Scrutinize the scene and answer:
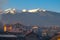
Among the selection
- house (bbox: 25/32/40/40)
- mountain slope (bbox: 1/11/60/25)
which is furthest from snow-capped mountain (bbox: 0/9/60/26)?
house (bbox: 25/32/40/40)

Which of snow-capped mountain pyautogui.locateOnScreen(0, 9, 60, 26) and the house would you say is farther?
snow-capped mountain pyautogui.locateOnScreen(0, 9, 60, 26)

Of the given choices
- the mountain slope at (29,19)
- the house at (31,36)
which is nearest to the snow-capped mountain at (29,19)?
the mountain slope at (29,19)

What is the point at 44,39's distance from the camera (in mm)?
15336

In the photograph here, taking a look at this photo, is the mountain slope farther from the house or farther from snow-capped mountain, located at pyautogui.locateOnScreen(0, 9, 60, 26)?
the house

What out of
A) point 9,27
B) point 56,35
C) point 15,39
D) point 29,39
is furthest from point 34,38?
point 9,27

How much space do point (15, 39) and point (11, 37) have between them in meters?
0.44

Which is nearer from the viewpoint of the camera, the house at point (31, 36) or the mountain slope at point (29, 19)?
the house at point (31, 36)

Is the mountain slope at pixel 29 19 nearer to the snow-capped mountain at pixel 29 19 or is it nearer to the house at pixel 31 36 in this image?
the snow-capped mountain at pixel 29 19

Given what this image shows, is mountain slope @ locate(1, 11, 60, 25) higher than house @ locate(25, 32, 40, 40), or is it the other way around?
mountain slope @ locate(1, 11, 60, 25)

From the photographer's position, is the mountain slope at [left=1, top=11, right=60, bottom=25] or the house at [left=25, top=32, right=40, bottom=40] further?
the mountain slope at [left=1, top=11, right=60, bottom=25]

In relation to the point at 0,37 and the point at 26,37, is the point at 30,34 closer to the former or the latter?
the point at 26,37

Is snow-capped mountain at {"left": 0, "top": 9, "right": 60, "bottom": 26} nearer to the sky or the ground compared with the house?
nearer to the sky

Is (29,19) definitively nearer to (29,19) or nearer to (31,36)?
(29,19)

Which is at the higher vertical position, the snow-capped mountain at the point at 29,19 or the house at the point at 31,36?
the snow-capped mountain at the point at 29,19
